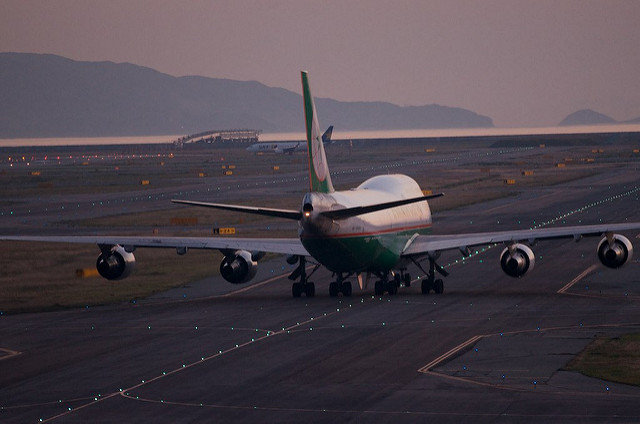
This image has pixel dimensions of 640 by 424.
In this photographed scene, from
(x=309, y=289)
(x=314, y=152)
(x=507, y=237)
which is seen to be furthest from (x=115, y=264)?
(x=507, y=237)

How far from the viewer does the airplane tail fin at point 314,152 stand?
50.3m

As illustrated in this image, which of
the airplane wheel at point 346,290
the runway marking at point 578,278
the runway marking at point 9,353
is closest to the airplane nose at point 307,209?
the airplane wheel at point 346,290

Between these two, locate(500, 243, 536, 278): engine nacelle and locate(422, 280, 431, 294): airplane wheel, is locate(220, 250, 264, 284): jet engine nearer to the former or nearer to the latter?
locate(422, 280, 431, 294): airplane wheel

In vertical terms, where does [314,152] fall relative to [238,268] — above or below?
above

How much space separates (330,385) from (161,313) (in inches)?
704

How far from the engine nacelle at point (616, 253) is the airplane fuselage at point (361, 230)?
10.1 metres

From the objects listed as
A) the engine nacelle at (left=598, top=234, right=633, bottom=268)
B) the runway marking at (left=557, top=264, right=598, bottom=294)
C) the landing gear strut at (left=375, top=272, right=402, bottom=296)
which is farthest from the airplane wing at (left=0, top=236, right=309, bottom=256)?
the engine nacelle at (left=598, top=234, right=633, bottom=268)

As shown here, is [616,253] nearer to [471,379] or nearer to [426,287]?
[426,287]

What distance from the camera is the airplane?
4934 cm

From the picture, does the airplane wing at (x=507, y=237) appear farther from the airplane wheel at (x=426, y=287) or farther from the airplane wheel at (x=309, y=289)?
the airplane wheel at (x=309, y=289)

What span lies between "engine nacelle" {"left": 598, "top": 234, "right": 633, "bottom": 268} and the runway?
1843mm

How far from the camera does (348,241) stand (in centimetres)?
5056

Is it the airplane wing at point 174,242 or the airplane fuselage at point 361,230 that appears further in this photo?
the airplane wing at point 174,242

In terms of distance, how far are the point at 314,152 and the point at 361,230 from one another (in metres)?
→ 4.18
